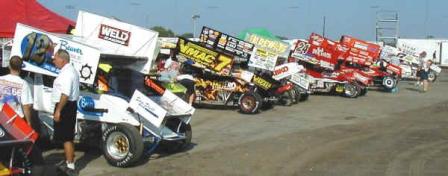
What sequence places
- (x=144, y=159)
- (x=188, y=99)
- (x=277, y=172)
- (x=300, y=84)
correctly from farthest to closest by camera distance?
(x=300, y=84) → (x=188, y=99) → (x=144, y=159) → (x=277, y=172)

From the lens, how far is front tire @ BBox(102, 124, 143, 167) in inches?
376

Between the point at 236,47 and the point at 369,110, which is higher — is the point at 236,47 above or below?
above

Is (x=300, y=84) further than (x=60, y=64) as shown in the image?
Yes

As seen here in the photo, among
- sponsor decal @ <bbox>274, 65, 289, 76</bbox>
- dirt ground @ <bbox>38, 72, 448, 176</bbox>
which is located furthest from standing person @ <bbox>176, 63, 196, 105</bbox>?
sponsor decal @ <bbox>274, 65, 289, 76</bbox>

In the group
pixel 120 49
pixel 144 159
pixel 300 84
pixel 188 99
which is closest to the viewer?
pixel 144 159

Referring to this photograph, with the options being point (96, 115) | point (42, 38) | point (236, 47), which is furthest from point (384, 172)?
point (236, 47)

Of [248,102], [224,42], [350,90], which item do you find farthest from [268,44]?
[350,90]

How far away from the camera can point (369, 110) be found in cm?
2038

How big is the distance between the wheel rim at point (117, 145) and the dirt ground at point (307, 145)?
21 cm

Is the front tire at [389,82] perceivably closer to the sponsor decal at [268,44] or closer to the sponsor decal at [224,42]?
the sponsor decal at [268,44]

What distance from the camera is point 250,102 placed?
18.3 metres

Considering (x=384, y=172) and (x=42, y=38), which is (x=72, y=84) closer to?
(x=42, y=38)

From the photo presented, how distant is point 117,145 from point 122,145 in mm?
106

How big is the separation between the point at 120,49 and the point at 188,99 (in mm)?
6719
